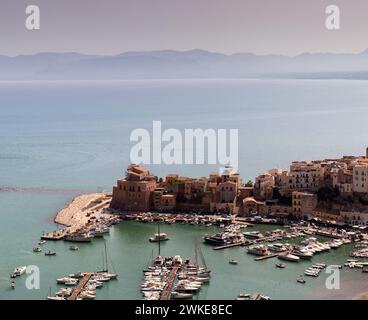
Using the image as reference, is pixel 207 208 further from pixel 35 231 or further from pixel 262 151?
pixel 262 151

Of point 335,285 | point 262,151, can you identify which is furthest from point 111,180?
point 335,285

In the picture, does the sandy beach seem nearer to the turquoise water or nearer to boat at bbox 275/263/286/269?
the turquoise water

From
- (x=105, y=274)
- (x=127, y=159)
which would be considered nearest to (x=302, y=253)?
(x=105, y=274)

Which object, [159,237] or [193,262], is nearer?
[193,262]

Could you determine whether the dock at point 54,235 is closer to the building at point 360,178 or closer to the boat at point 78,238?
the boat at point 78,238

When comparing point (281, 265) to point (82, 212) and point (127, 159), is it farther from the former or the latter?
point (127, 159)

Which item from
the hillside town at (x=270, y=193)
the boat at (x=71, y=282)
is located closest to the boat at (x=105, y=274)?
the boat at (x=71, y=282)

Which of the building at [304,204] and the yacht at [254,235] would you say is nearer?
the yacht at [254,235]
